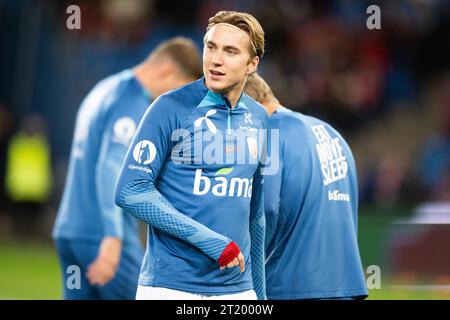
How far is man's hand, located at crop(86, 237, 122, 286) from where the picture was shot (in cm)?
638

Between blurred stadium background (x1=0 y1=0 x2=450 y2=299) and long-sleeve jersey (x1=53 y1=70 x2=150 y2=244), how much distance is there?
28.8ft

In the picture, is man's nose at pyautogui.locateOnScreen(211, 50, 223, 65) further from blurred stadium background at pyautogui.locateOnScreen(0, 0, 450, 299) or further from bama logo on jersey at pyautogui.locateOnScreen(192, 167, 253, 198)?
blurred stadium background at pyautogui.locateOnScreen(0, 0, 450, 299)

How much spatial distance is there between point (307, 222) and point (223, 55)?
3.37 feet

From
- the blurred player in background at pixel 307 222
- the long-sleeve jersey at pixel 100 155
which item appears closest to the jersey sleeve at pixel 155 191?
the blurred player in background at pixel 307 222

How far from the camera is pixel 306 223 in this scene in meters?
5.08

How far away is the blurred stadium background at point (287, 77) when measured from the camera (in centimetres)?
1627

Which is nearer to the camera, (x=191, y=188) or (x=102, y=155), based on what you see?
(x=191, y=188)

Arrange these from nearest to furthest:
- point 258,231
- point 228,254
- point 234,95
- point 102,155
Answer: point 228,254 < point 234,95 < point 258,231 < point 102,155

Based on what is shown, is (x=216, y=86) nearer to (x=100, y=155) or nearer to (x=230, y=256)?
(x=230, y=256)

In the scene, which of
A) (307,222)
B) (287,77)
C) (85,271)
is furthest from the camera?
(287,77)

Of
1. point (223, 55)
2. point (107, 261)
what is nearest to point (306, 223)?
point (223, 55)

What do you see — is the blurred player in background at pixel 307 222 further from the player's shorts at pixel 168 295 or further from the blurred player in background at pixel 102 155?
the blurred player in background at pixel 102 155

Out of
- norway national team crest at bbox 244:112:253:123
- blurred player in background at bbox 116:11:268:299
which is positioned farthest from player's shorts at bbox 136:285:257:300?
norway national team crest at bbox 244:112:253:123
